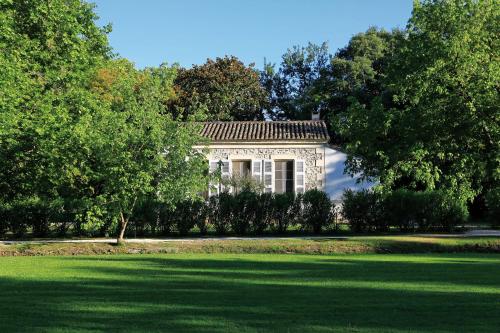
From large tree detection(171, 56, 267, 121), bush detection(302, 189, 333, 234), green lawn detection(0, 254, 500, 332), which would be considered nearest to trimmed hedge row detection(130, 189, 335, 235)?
bush detection(302, 189, 333, 234)

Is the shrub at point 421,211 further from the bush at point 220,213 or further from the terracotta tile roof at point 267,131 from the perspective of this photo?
the terracotta tile roof at point 267,131

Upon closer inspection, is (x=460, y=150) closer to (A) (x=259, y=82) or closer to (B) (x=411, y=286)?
(B) (x=411, y=286)

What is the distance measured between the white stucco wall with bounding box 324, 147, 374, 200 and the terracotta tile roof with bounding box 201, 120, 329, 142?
0.97m

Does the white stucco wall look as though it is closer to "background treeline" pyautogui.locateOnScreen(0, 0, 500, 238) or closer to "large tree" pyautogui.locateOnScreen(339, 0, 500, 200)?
"background treeline" pyautogui.locateOnScreen(0, 0, 500, 238)

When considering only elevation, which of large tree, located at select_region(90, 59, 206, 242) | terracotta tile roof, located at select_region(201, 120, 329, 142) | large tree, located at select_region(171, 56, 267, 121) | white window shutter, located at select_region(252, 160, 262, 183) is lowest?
large tree, located at select_region(90, 59, 206, 242)

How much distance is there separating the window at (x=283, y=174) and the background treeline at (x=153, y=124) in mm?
12115

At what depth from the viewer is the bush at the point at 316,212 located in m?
24.8

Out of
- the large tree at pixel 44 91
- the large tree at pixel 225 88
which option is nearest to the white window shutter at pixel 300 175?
the large tree at pixel 44 91

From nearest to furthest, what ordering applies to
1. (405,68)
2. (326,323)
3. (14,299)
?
(326,323)
(14,299)
(405,68)

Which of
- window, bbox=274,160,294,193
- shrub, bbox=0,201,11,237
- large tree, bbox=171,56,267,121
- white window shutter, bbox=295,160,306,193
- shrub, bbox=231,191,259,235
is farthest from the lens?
large tree, bbox=171,56,267,121

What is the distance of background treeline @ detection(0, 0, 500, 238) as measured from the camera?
1988 centimetres

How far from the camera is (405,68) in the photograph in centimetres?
2173

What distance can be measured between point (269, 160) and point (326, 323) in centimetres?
2763

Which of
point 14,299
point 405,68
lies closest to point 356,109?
point 405,68
